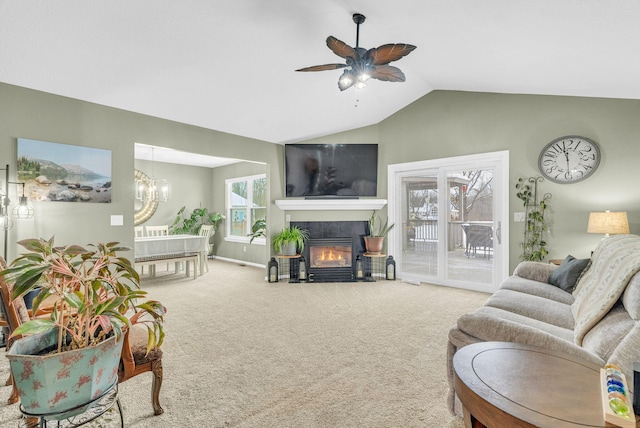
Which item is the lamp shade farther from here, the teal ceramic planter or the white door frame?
the teal ceramic planter

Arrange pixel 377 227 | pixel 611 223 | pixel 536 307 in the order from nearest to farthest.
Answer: pixel 536 307, pixel 611 223, pixel 377 227

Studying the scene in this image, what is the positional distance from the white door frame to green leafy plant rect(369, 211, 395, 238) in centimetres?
9

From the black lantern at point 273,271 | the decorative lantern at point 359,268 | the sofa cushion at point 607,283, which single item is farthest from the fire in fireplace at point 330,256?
the sofa cushion at point 607,283

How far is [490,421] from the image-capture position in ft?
3.42

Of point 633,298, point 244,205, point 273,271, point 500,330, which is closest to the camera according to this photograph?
point 633,298

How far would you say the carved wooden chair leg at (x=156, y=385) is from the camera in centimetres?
187

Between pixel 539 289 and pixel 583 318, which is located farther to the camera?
pixel 539 289

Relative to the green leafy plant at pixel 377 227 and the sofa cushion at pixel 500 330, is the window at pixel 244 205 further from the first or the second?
the sofa cushion at pixel 500 330

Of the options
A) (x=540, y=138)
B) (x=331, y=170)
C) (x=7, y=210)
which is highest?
(x=540, y=138)

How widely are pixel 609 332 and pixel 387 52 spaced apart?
2204 millimetres

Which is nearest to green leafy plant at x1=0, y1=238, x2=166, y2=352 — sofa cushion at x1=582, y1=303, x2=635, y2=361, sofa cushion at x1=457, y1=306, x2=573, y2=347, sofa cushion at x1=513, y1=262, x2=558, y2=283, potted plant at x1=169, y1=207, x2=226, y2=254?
sofa cushion at x1=457, y1=306, x2=573, y2=347

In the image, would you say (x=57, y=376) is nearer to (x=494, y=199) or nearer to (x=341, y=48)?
(x=341, y=48)

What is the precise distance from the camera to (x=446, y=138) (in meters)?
5.02

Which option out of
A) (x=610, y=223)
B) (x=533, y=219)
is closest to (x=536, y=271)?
(x=610, y=223)
